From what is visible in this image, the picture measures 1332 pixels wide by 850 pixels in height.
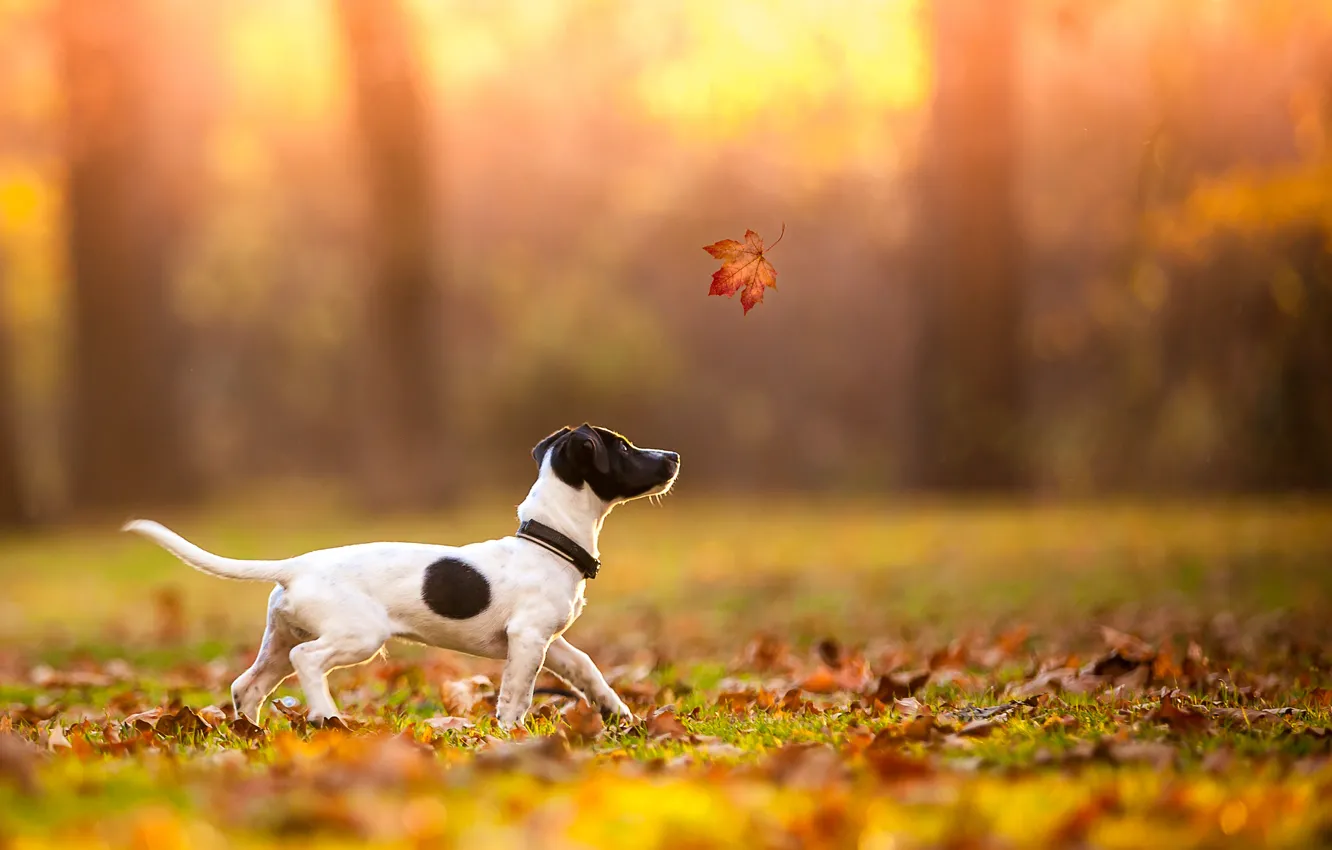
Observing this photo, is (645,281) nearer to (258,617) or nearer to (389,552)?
(258,617)

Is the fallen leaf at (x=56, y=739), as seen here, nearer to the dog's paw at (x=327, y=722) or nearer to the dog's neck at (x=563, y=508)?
the dog's paw at (x=327, y=722)

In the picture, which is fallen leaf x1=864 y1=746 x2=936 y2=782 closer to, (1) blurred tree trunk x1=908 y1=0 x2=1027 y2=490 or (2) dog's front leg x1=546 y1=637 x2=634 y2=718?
(2) dog's front leg x1=546 y1=637 x2=634 y2=718

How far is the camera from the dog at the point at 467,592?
509 cm

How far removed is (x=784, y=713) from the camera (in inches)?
204

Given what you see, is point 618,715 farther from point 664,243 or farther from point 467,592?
point 664,243

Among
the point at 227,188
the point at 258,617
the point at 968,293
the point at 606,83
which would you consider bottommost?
the point at 258,617

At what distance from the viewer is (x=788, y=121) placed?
2491cm

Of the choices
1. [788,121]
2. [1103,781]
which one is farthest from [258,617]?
[788,121]

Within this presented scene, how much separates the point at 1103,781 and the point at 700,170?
1010 inches

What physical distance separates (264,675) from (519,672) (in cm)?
100

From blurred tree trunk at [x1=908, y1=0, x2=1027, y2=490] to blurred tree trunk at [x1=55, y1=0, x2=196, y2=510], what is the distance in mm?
10377

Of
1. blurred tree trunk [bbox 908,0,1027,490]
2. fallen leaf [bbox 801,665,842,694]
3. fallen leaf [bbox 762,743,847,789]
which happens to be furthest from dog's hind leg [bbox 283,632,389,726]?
blurred tree trunk [bbox 908,0,1027,490]

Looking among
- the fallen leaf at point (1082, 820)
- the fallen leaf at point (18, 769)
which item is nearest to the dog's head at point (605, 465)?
the fallen leaf at point (18, 769)

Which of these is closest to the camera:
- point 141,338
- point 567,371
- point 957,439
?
point 957,439
